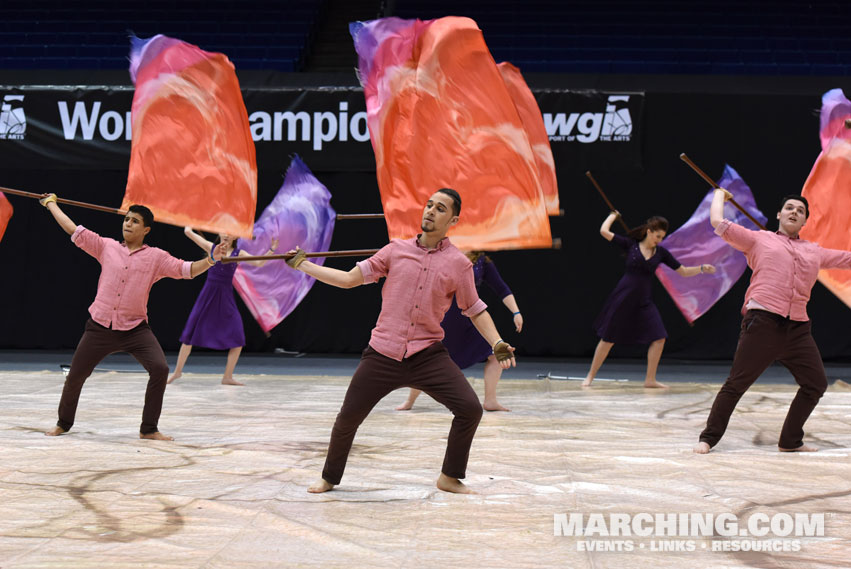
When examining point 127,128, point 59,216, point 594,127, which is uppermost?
point 594,127

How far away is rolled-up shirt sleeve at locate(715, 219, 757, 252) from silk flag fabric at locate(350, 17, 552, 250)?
132cm

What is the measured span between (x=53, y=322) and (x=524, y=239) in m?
8.26

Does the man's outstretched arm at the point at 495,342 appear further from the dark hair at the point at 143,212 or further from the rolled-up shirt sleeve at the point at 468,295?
the dark hair at the point at 143,212

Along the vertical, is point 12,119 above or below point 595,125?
below

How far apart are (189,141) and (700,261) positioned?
561 centimetres

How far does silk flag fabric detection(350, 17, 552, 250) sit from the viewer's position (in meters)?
6.92

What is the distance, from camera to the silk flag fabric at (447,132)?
692 centimetres

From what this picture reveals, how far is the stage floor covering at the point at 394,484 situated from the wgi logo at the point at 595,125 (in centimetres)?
415

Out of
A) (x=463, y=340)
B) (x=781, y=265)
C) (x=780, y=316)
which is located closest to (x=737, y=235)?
(x=781, y=265)

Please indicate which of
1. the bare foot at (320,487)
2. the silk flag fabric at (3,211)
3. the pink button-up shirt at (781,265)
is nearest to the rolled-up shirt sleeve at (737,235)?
the pink button-up shirt at (781,265)

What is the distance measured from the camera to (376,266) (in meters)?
4.68

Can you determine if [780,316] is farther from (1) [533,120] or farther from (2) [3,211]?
(2) [3,211]

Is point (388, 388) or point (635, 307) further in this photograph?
point (635, 307)

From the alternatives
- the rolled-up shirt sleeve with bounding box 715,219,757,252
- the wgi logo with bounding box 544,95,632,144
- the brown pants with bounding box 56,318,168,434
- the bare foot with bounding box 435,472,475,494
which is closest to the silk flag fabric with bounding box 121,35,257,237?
the brown pants with bounding box 56,318,168,434
